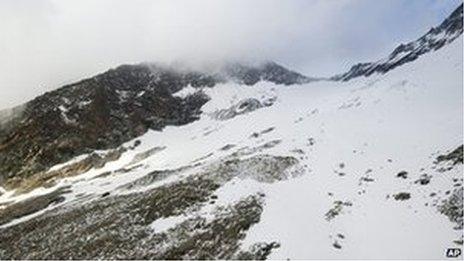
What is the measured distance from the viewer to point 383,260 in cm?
3503

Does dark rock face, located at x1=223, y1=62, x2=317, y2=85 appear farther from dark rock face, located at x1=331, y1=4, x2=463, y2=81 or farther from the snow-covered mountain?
the snow-covered mountain

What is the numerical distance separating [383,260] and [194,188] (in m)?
20.7

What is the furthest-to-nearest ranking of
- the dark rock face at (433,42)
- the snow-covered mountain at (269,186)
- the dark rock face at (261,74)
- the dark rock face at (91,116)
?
the dark rock face at (261,74), the dark rock face at (433,42), the dark rock face at (91,116), the snow-covered mountain at (269,186)

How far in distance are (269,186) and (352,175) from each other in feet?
21.6

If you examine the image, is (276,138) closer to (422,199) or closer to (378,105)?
(378,105)

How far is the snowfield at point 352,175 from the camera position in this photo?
38.2 meters

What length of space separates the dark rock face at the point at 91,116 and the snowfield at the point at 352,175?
14.7 m

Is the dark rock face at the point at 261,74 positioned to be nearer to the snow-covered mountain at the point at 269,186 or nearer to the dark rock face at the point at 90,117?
the dark rock face at the point at 90,117

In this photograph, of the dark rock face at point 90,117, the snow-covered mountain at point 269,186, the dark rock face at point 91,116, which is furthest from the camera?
the dark rock face at point 91,116

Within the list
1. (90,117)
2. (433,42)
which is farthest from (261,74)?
(90,117)

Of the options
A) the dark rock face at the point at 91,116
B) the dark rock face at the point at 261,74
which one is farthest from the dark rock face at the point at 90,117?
the dark rock face at the point at 261,74

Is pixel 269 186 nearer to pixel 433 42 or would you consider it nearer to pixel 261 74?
pixel 433 42

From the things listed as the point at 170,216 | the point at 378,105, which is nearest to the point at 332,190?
the point at 170,216

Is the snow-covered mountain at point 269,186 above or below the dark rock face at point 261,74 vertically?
below
